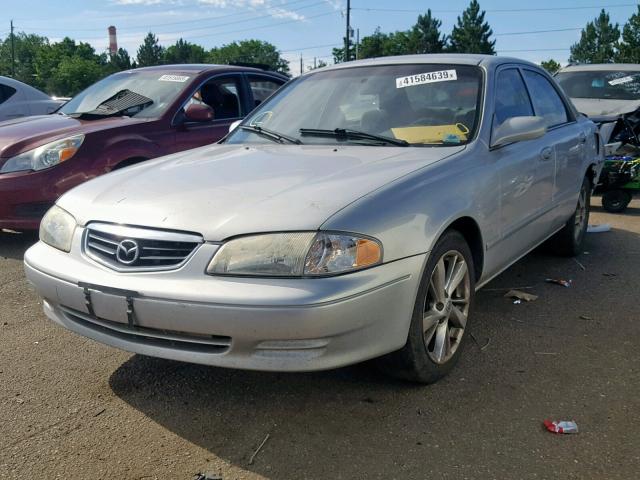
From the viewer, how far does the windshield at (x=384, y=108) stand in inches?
137

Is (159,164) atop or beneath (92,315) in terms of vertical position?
atop

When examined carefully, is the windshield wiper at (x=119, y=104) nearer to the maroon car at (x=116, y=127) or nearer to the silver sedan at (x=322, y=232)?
the maroon car at (x=116, y=127)

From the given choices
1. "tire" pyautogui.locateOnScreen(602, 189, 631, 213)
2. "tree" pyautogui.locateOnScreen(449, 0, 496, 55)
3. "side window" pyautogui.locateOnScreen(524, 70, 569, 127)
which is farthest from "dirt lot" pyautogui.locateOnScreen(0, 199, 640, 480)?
"tree" pyautogui.locateOnScreen(449, 0, 496, 55)

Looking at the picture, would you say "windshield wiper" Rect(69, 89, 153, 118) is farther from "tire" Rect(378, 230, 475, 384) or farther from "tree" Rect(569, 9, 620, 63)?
"tree" Rect(569, 9, 620, 63)

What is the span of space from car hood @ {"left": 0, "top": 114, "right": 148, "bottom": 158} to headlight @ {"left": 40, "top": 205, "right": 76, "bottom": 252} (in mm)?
2538

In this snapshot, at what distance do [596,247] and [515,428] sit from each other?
3634mm

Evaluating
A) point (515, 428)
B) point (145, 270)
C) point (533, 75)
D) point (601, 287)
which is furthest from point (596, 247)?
point (145, 270)

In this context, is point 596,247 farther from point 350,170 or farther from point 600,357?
point 350,170

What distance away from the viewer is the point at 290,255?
7.77ft

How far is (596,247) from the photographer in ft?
18.7

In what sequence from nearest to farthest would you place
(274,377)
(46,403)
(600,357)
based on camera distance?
1. (46,403)
2. (274,377)
3. (600,357)

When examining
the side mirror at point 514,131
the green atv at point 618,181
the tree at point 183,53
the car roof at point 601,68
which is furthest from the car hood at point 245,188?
the tree at point 183,53

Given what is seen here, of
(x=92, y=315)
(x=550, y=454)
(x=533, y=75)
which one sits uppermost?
(x=533, y=75)

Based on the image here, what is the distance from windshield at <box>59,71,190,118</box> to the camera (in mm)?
6016
